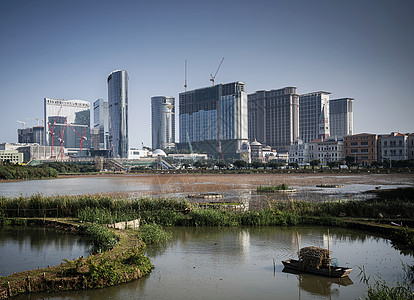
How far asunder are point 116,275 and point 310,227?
41.3 feet

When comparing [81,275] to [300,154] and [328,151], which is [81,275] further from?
[300,154]

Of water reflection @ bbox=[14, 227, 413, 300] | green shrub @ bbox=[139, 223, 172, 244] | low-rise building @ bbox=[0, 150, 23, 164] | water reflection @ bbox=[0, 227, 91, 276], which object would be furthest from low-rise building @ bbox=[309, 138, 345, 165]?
low-rise building @ bbox=[0, 150, 23, 164]

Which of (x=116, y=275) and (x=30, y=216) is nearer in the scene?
(x=116, y=275)

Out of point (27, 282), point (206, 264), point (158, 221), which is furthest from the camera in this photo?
point (158, 221)

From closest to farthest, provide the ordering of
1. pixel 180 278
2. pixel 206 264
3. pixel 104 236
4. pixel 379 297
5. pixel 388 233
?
pixel 379 297, pixel 180 278, pixel 206 264, pixel 104 236, pixel 388 233

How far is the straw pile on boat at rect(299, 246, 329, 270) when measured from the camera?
14.2 meters

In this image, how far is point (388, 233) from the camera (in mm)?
20078

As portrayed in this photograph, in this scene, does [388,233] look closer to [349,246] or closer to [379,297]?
[349,246]

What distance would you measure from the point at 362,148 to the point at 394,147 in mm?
10914

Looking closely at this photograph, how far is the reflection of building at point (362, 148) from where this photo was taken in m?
118

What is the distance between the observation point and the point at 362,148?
399 feet

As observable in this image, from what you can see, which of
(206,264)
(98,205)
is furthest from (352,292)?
(98,205)

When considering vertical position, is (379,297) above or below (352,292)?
above

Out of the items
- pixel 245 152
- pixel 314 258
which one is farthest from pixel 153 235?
pixel 245 152
